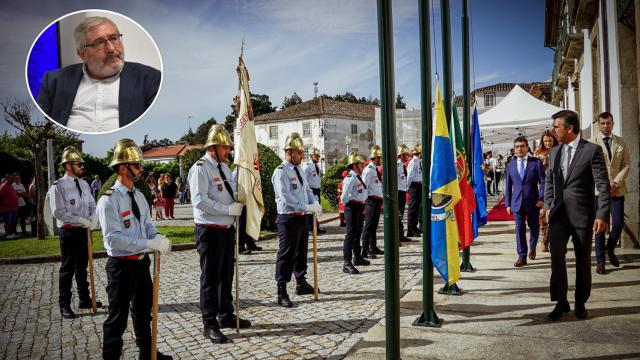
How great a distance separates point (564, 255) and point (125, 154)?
15.5 ft

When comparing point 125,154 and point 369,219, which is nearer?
point 125,154

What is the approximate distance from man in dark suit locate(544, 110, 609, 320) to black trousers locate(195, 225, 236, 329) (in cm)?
364

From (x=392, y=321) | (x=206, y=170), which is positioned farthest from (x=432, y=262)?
(x=206, y=170)

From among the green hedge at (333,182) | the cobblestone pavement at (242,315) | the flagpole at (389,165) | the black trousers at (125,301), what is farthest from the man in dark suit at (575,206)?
the green hedge at (333,182)

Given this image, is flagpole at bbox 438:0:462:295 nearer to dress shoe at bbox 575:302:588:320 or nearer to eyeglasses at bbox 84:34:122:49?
dress shoe at bbox 575:302:588:320

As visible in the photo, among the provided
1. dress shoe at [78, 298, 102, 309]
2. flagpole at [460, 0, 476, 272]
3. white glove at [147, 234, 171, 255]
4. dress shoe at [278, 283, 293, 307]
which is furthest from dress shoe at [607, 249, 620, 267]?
dress shoe at [78, 298, 102, 309]

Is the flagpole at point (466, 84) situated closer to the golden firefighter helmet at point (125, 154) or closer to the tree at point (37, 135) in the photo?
the golden firefighter helmet at point (125, 154)

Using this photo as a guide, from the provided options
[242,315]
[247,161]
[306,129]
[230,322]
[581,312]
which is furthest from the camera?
[306,129]

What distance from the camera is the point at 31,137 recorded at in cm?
1389

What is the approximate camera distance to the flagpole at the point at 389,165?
3.43m

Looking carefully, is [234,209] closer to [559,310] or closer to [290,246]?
[290,246]

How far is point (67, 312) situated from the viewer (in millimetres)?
5867

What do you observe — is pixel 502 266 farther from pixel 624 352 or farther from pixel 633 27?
pixel 633 27

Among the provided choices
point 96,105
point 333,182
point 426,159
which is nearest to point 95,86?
point 96,105
